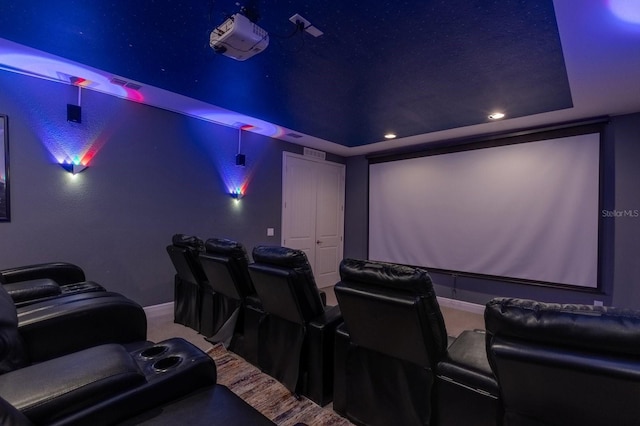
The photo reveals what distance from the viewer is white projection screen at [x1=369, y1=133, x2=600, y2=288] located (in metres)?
3.75

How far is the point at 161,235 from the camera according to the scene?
3877mm

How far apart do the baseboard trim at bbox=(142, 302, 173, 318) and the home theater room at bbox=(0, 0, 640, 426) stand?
0.09ft

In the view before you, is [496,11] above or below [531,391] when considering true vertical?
above

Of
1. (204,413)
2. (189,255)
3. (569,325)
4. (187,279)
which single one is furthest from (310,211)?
(569,325)

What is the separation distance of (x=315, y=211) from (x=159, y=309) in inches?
119

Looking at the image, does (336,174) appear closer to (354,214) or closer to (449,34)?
(354,214)

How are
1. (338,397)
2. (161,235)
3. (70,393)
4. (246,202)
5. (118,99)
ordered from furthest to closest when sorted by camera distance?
1. (246,202)
2. (161,235)
3. (118,99)
4. (338,397)
5. (70,393)

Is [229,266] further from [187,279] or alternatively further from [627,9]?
[627,9]

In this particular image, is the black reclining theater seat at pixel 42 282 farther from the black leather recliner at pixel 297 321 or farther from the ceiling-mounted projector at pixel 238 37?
the ceiling-mounted projector at pixel 238 37

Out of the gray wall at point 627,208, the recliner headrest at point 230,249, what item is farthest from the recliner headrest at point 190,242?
the gray wall at point 627,208

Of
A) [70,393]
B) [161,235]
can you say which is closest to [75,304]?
[70,393]

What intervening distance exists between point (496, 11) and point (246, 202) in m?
3.83

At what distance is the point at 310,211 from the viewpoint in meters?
5.72

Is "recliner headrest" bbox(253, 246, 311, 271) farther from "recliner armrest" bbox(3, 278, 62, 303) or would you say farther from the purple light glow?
the purple light glow
